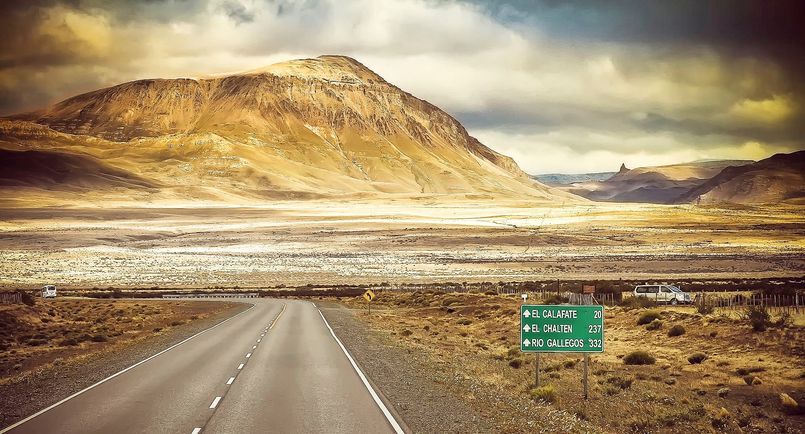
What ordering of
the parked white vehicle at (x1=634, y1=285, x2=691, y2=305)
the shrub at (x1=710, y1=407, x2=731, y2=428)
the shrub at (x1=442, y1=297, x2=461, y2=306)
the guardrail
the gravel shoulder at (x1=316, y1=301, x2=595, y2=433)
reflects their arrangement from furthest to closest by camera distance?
the guardrail → the shrub at (x1=442, y1=297, x2=461, y2=306) → the parked white vehicle at (x1=634, y1=285, x2=691, y2=305) → the shrub at (x1=710, y1=407, x2=731, y2=428) → the gravel shoulder at (x1=316, y1=301, x2=595, y2=433)

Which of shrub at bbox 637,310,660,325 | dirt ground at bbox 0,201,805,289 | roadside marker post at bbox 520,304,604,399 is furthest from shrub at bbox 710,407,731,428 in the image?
dirt ground at bbox 0,201,805,289

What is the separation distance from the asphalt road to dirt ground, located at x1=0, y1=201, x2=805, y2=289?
187ft

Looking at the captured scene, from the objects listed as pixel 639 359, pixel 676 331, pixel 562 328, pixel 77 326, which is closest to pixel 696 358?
pixel 639 359

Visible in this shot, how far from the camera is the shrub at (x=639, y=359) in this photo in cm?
2616

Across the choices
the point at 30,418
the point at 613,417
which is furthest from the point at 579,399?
the point at 30,418

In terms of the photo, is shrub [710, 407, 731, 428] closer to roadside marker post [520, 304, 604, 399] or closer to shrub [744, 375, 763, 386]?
roadside marker post [520, 304, 604, 399]

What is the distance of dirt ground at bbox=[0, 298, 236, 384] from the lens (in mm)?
29984

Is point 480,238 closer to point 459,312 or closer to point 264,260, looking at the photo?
point 264,260

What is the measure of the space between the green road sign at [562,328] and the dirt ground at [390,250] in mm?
63190

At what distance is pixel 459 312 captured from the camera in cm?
4903

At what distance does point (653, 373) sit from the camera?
2406 centimetres

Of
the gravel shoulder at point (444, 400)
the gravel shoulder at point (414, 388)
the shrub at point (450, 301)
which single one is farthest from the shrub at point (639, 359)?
the shrub at point (450, 301)

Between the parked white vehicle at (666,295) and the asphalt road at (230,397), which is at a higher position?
the parked white vehicle at (666,295)

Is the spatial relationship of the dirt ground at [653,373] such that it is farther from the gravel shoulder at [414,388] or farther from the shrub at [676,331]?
the gravel shoulder at [414,388]
